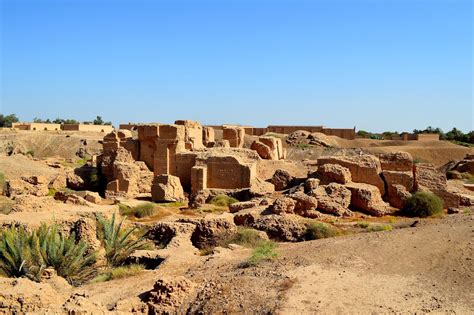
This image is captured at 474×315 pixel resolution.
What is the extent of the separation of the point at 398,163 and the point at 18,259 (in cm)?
1296

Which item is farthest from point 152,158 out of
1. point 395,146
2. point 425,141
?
point 425,141

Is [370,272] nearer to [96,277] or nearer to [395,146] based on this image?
[96,277]

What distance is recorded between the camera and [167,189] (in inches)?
699

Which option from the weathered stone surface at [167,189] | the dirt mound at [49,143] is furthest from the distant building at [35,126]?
the weathered stone surface at [167,189]

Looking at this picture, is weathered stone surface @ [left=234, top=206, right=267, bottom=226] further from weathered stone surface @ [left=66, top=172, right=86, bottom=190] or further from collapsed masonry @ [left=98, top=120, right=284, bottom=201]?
weathered stone surface @ [left=66, top=172, right=86, bottom=190]

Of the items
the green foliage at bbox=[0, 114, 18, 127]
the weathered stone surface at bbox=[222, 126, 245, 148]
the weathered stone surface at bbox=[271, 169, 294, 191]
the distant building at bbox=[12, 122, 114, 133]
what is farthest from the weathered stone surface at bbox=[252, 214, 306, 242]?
the green foliage at bbox=[0, 114, 18, 127]

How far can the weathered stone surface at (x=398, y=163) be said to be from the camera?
16859mm

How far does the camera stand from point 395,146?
43.5 m

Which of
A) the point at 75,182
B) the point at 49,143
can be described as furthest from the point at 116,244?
the point at 49,143

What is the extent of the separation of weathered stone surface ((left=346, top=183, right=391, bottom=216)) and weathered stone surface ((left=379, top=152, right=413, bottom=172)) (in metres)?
2.45

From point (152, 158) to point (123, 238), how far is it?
1059 centimetres

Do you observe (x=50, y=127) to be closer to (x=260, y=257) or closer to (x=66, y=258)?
(x=66, y=258)

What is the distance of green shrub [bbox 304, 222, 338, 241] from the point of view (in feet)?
35.1

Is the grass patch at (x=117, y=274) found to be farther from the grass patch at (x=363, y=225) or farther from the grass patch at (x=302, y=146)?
the grass patch at (x=302, y=146)
